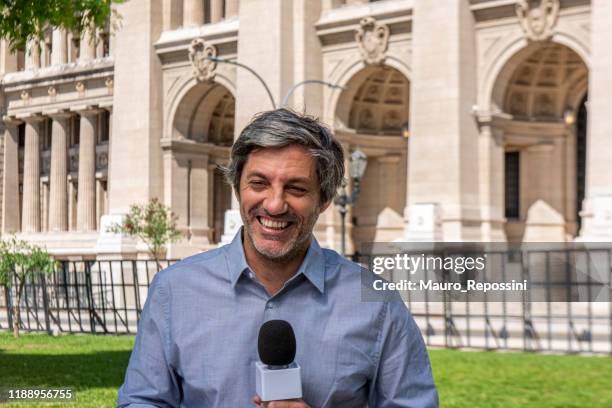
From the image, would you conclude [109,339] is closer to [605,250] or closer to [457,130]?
[605,250]

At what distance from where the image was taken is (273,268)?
11.5 ft

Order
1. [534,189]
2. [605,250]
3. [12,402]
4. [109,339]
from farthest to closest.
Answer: [534,189] → [109,339] → [605,250] → [12,402]

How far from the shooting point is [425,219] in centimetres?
3472

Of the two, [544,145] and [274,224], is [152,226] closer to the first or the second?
[544,145]

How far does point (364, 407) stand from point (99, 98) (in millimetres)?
51184

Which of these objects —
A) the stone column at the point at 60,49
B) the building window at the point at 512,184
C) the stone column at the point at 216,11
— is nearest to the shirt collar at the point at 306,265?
the building window at the point at 512,184

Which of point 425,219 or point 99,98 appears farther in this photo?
point 99,98

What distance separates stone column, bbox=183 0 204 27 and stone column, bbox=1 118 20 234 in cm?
1686

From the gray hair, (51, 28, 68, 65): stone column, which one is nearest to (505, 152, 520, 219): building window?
(51, 28, 68, 65): stone column

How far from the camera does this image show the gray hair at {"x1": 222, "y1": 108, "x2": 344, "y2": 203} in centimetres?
339

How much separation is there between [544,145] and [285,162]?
36.5m

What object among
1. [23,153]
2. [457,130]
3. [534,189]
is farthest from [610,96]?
[23,153]

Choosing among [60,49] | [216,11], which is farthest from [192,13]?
[60,49]

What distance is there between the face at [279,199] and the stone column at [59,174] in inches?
2109
